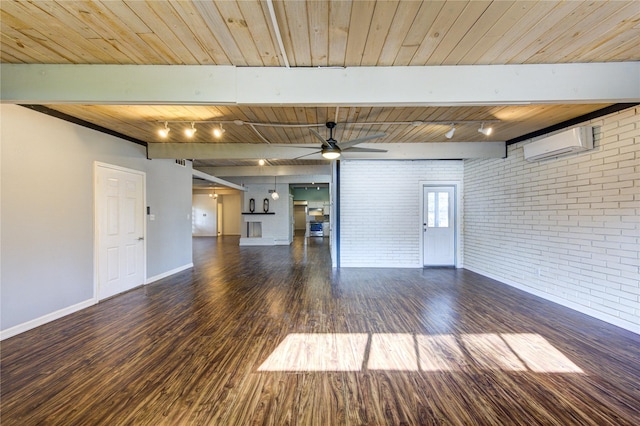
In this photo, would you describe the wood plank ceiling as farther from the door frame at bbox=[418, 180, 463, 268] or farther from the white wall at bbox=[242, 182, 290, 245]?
the white wall at bbox=[242, 182, 290, 245]

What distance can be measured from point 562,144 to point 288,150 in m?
4.12

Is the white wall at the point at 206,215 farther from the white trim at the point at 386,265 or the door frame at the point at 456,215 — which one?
the door frame at the point at 456,215

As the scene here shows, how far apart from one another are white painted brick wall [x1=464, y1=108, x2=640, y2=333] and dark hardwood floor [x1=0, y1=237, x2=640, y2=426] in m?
0.39

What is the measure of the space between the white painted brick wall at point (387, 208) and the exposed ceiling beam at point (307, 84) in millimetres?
3821

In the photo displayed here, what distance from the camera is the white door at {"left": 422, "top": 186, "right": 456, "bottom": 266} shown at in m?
6.43

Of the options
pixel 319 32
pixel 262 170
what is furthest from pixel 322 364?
pixel 262 170

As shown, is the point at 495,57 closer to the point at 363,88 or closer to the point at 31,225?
the point at 363,88

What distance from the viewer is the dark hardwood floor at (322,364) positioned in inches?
70.3

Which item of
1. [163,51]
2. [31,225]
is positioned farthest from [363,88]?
[31,225]

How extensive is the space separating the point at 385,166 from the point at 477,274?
308cm

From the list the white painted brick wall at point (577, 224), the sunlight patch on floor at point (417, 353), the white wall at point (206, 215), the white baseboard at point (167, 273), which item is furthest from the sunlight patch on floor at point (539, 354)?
the white wall at point (206, 215)

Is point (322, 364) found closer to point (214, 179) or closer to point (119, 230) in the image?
point (119, 230)

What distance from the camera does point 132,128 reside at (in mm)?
4121

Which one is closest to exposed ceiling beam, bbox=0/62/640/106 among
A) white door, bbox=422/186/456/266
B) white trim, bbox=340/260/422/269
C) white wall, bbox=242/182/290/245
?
white door, bbox=422/186/456/266
